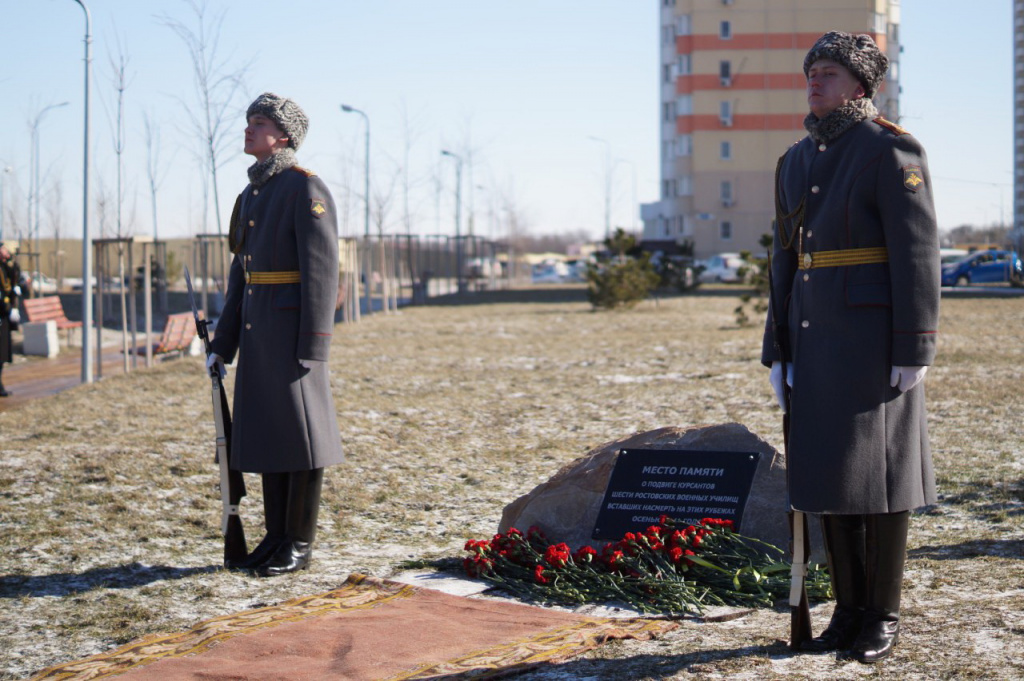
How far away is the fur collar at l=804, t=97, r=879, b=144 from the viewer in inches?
165

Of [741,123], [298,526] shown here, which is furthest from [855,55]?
[741,123]

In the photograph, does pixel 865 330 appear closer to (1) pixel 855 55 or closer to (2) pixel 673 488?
(1) pixel 855 55

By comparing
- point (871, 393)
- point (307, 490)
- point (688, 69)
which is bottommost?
point (307, 490)

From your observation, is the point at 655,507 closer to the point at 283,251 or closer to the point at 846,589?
the point at 846,589

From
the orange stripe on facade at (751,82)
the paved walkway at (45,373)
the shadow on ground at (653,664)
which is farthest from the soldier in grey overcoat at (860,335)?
the orange stripe on facade at (751,82)

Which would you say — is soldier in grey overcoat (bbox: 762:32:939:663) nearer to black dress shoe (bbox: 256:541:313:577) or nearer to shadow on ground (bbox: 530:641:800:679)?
shadow on ground (bbox: 530:641:800:679)

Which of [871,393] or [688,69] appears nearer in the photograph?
[871,393]

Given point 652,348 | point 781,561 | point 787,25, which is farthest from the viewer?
point 787,25

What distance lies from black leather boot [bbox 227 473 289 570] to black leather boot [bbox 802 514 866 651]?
2603 mm

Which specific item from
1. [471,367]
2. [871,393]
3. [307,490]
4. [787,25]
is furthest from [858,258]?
[787,25]

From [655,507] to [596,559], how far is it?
435mm

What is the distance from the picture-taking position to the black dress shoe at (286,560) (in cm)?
577

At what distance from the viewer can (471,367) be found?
16.3 metres

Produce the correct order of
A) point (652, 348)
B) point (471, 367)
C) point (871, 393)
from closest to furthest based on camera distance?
point (871, 393) → point (471, 367) → point (652, 348)
